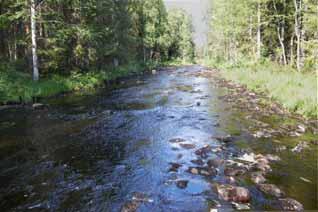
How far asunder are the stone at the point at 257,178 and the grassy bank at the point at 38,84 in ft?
40.9

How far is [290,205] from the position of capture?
5094 millimetres

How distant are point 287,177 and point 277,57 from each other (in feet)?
88.1

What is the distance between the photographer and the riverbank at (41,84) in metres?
15.0

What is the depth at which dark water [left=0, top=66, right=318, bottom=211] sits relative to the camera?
5.45m

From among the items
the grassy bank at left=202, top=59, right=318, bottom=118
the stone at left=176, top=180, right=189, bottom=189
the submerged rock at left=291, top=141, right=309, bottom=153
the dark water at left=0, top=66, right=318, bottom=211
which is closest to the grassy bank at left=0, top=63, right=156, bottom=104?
the dark water at left=0, top=66, right=318, bottom=211

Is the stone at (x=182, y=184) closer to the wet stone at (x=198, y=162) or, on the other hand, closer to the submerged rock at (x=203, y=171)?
the submerged rock at (x=203, y=171)

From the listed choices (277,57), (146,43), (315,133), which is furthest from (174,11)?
(315,133)

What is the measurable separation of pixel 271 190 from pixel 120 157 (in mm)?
3691

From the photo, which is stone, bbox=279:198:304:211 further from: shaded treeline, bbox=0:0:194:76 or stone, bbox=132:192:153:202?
shaded treeline, bbox=0:0:194:76

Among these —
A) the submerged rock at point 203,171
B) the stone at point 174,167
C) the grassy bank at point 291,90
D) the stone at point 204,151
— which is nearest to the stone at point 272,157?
the stone at point 204,151

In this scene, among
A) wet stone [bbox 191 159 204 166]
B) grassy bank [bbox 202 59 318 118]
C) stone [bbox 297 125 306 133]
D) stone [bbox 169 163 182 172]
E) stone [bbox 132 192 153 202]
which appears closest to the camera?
stone [bbox 132 192 153 202]

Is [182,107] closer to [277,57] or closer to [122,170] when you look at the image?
[122,170]

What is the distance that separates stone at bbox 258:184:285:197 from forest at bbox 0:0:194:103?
42.2 feet

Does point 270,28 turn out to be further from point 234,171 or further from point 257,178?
point 257,178
